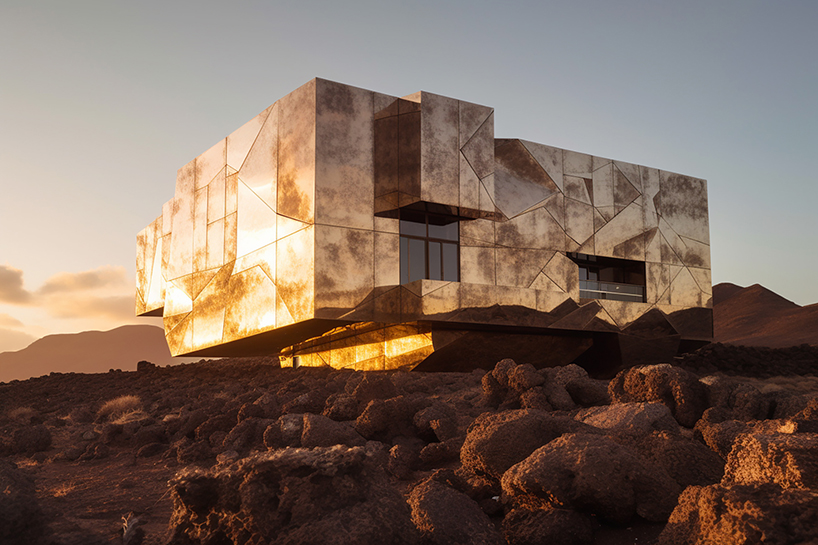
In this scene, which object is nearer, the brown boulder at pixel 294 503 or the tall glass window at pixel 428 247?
the brown boulder at pixel 294 503

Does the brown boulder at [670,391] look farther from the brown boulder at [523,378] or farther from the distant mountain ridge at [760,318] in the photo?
the distant mountain ridge at [760,318]

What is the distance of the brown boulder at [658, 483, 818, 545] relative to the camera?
8.58 feet

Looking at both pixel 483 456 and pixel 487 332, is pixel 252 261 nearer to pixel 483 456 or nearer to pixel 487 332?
pixel 487 332

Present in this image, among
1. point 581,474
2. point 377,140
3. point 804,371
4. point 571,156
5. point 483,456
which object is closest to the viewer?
point 581,474

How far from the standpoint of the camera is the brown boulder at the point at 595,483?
12.4ft

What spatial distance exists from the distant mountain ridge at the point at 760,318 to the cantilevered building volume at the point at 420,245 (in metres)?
27.1

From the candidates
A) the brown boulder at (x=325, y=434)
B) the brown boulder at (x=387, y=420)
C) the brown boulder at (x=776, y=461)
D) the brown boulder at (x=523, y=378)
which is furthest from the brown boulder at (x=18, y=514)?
the brown boulder at (x=523, y=378)

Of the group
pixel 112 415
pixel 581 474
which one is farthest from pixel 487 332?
pixel 581 474

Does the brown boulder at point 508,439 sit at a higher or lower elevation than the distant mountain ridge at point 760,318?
lower

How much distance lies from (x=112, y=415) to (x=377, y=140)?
9.38 metres

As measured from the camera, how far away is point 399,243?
57.5ft

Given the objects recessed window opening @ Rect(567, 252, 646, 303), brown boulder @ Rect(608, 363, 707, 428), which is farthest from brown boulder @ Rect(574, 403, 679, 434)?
recessed window opening @ Rect(567, 252, 646, 303)

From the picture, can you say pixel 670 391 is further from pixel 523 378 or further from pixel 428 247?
pixel 428 247

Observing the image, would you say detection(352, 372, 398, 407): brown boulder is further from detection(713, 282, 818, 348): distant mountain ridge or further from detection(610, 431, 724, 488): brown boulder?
detection(713, 282, 818, 348): distant mountain ridge
